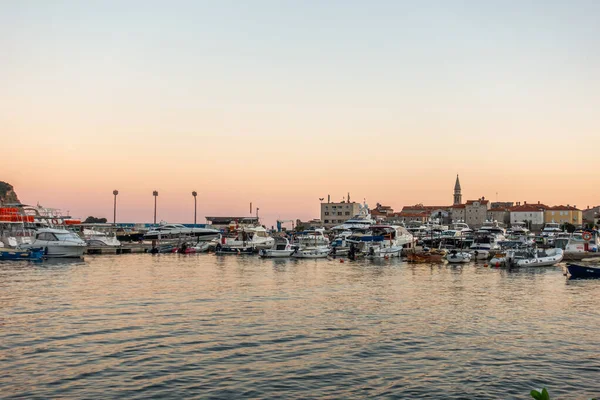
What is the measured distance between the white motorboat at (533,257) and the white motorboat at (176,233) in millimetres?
62784

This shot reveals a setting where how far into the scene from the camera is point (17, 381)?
17000 millimetres

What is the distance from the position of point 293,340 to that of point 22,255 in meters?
52.6

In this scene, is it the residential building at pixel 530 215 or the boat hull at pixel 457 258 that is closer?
the boat hull at pixel 457 258

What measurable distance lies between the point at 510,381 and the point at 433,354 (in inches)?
139

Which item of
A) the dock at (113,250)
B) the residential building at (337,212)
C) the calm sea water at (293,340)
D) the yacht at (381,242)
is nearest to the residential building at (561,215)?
the residential building at (337,212)

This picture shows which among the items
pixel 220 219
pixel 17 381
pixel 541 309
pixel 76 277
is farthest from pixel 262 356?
pixel 220 219

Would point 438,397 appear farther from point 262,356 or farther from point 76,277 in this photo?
point 76,277

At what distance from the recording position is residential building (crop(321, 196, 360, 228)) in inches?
7568

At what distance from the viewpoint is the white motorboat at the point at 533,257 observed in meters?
61.5

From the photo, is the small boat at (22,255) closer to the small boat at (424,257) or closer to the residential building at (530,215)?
the small boat at (424,257)

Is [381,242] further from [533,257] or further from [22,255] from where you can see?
[22,255]

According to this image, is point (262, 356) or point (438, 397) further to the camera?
point (262, 356)

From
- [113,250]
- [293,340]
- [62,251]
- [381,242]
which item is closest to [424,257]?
[381,242]

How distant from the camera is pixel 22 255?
→ 6488 cm
